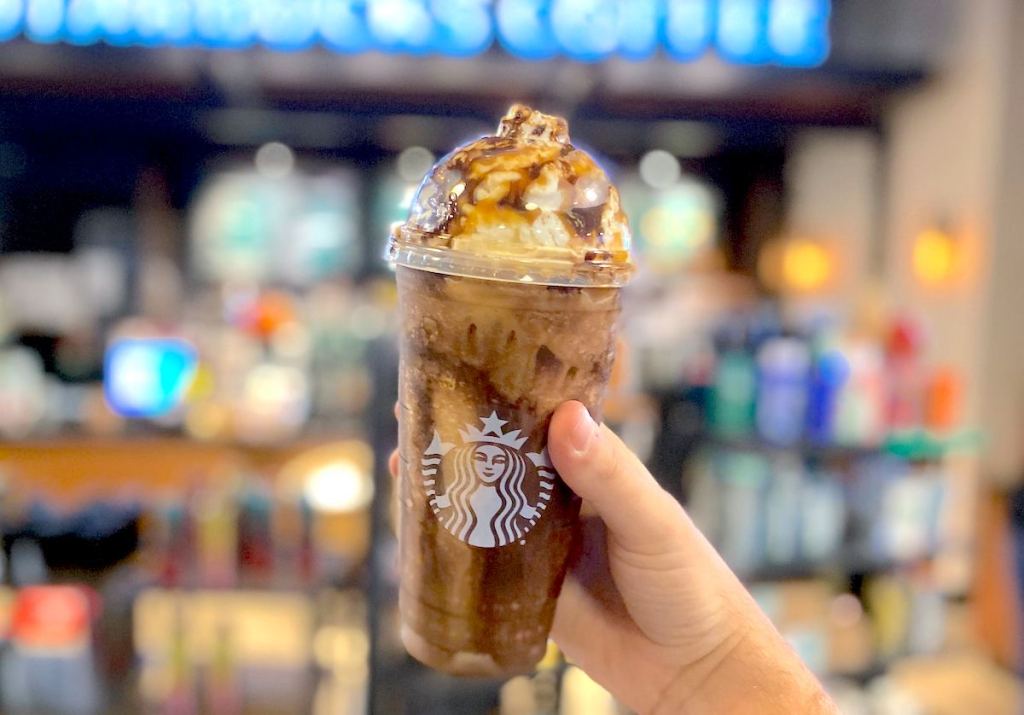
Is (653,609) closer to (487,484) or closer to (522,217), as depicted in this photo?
(487,484)

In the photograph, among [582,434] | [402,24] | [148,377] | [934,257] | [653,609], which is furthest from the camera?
[934,257]

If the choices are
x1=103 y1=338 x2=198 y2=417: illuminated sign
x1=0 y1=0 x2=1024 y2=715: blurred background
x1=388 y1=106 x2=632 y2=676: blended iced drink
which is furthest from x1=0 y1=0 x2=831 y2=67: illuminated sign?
x1=388 y1=106 x2=632 y2=676: blended iced drink

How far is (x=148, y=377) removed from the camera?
150 inches

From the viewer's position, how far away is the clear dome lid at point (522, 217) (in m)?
0.98

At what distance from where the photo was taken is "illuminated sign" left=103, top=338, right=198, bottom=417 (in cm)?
379

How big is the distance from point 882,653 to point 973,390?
2329 millimetres

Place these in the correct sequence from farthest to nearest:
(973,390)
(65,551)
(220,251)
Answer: (220,251) → (973,390) → (65,551)

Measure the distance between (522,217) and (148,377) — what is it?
325cm

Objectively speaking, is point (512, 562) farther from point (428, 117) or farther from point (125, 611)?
point (428, 117)

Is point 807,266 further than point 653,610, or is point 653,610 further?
point 807,266

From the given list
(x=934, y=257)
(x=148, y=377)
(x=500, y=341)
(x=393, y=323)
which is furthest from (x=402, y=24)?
(x=500, y=341)

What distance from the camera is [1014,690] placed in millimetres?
3938

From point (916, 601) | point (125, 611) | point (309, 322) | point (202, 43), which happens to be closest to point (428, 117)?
point (202, 43)

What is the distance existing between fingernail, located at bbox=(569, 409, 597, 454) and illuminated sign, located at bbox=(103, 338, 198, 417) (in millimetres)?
3150
